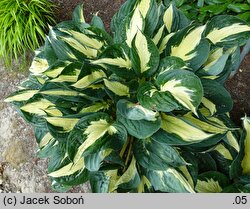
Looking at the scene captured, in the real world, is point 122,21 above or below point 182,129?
above

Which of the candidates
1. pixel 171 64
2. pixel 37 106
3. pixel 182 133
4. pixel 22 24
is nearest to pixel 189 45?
pixel 171 64

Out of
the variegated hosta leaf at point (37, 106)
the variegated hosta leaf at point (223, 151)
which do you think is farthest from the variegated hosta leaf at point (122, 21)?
the variegated hosta leaf at point (223, 151)

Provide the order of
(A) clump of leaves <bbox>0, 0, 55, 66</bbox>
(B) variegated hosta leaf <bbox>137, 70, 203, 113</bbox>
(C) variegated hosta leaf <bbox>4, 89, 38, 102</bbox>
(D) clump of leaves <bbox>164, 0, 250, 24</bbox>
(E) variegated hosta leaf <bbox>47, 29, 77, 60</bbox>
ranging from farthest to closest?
(A) clump of leaves <bbox>0, 0, 55, 66</bbox>
(D) clump of leaves <bbox>164, 0, 250, 24</bbox>
(C) variegated hosta leaf <bbox>4, 89, 38, 102</bbox>
(E) variegated hosta leaf <bbox>47, 29, 77, 60</bbox>
(B) variegated hosta leaf <bbox>137, 70, 203, 113</bbox>

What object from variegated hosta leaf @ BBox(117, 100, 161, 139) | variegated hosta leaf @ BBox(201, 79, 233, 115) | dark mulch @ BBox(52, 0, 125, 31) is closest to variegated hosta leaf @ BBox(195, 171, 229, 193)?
variegated hosta leaf @ BBox(201, 79, 233, 115)

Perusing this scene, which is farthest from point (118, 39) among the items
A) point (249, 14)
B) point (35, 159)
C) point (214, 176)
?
point (35, 159)

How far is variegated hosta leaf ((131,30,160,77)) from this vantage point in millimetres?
1246

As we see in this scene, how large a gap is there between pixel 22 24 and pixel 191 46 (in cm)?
127

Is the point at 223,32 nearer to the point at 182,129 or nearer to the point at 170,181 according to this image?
the point at 182,129

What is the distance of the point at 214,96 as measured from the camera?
4.44 feet

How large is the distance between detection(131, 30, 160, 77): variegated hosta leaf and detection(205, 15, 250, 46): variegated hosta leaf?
29cm

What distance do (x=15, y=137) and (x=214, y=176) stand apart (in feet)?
4.03

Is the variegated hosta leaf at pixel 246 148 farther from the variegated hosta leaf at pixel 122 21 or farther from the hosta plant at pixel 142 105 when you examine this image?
the variegated hosta leaf at pixel 122 21

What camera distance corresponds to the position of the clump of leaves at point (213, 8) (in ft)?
6.25

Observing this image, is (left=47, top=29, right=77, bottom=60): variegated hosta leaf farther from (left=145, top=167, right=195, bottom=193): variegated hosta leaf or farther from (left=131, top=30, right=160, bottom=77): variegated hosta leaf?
(left=145, top=167, right=195, bottom=193): variegated hosta leaf
